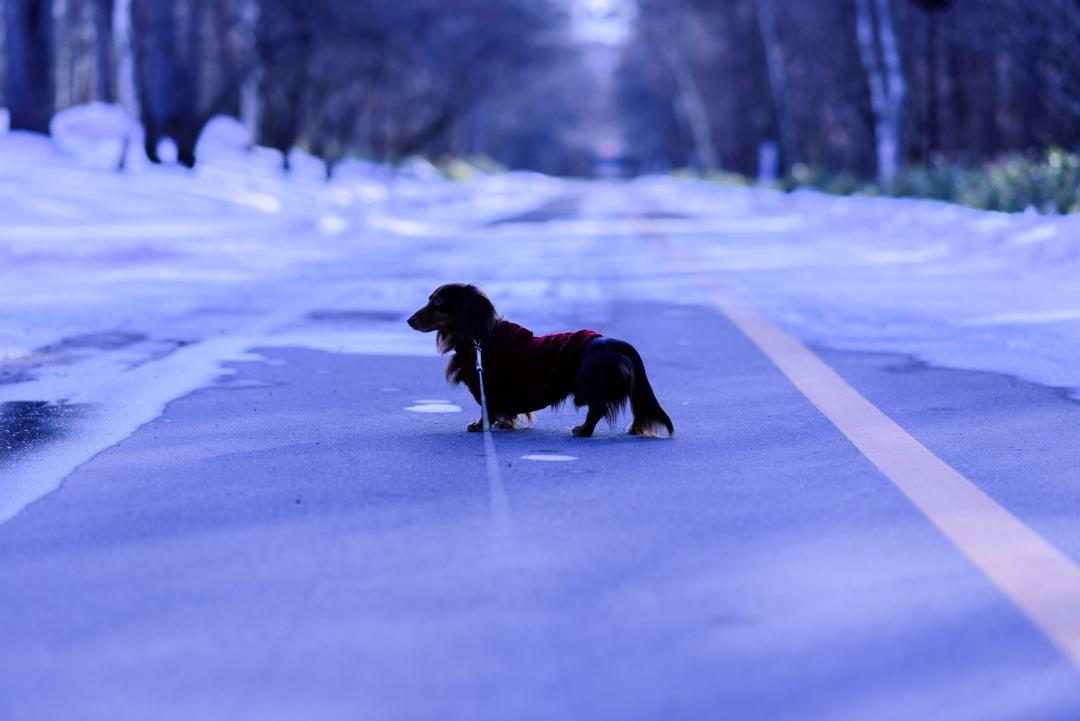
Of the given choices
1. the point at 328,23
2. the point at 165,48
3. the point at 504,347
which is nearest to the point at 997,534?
the point at 504,347

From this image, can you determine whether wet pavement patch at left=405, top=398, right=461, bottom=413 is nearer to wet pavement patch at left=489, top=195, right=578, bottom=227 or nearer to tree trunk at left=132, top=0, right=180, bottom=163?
tree trunk at left=132, top=0, right=180, bottom=163

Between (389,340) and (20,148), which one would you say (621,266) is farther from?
(20,148)

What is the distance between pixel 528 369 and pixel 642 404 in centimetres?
53

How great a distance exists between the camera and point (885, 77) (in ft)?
136

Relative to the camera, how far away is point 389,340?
1195cm

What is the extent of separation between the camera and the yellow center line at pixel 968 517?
443 centimetres

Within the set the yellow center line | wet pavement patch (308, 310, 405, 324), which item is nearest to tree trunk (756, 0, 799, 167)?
wet pavement patch (308, 310, 405, 324)

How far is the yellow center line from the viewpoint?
443 centimetres

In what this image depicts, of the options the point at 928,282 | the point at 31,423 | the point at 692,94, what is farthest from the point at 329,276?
the point at 692,94

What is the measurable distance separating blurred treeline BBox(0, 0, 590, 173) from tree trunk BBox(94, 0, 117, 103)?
0.07m

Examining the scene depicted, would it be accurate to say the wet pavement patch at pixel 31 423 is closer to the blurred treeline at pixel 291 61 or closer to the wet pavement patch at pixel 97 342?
the wet pavement patch at pixel 97 342

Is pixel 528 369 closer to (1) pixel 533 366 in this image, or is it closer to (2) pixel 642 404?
(1) pixel 533 366

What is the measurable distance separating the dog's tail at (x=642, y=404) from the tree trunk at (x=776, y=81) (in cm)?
4974

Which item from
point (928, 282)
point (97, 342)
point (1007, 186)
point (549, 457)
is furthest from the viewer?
point (1007, 186)
